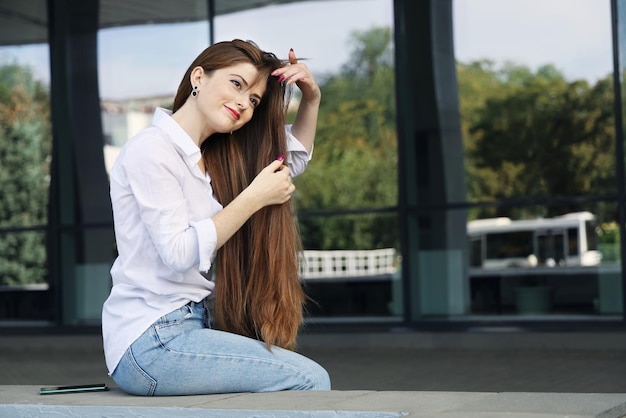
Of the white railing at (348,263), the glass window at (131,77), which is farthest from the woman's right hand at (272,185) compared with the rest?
the glass window at (131,77)

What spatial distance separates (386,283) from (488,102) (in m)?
2.08

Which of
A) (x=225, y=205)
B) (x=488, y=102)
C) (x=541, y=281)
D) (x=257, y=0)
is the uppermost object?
(x=257, y=0)

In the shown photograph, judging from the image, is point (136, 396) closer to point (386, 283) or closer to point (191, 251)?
point (191, 251)

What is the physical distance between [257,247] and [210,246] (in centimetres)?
25

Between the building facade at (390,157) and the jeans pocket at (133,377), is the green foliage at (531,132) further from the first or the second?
the jeans pocket at (133,377)

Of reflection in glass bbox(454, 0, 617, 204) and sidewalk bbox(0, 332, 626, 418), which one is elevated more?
reflection in glass bbox(454, 0, 617, 204)

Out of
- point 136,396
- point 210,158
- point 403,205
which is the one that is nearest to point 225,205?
point 210,158

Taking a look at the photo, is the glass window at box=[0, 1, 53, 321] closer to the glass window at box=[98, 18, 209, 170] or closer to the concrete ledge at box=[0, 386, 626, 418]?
the glass window at box=[98, 18, 209, 170]

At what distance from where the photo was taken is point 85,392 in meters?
3.29

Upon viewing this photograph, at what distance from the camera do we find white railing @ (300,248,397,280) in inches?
416

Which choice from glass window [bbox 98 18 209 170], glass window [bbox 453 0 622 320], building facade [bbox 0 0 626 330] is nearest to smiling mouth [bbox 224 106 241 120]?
building facade [bbox 0 0 626 330]

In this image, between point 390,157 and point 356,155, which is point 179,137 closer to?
point 390,157

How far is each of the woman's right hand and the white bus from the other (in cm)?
698

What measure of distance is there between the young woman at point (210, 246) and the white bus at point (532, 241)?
22.5 feet
